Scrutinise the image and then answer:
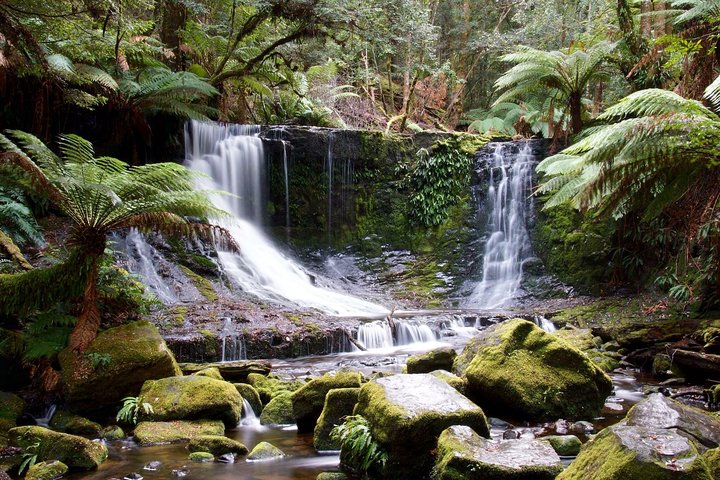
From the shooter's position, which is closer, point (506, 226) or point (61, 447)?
point (61, 447)

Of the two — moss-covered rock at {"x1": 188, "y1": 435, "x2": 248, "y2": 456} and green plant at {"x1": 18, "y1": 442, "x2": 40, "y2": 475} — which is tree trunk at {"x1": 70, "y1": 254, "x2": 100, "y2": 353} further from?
moss-covered rock at {"x1": 188, "y1": 435, "x2": 248, "y2": 456}

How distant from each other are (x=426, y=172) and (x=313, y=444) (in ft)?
34.0

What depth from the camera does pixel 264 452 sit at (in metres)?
3.80

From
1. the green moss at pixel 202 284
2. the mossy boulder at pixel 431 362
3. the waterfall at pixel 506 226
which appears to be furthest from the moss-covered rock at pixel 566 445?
the waterfall at pixel 506 226

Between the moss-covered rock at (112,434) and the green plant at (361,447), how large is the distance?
5.72 feet

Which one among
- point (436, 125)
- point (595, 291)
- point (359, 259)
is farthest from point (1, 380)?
point (436, 125)

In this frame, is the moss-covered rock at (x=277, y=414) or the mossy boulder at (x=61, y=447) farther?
the moss-covered rock at (x=277, y=414)

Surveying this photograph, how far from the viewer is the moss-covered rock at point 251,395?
4.87 metres

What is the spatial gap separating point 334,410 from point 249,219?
9052mm

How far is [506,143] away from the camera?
13500 mm

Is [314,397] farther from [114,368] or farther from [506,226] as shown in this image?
[506,226]

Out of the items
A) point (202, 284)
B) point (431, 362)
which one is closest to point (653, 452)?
point (431, 362)

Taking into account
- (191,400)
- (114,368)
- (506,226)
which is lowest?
(191,400)

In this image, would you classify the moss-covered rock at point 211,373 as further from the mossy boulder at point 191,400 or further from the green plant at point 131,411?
the green plant at point 131,411
